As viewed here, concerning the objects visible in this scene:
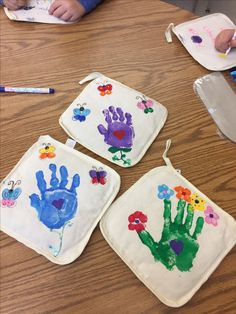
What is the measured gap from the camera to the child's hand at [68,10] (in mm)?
920

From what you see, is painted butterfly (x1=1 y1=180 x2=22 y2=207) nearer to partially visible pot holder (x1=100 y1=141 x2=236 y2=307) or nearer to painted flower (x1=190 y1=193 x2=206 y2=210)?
partially visible pot holder (x1=100 y1=141 x2=236 y2=307)

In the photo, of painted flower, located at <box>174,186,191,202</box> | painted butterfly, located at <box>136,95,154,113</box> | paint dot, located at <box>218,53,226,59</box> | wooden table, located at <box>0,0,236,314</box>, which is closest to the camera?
wooden table, located at <box>0,0,236,314</box>

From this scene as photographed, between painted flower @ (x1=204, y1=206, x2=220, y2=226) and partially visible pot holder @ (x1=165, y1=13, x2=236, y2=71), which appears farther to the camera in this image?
partially visible pot holder @ (x1=165, y1=13, x2=236, y2=71)

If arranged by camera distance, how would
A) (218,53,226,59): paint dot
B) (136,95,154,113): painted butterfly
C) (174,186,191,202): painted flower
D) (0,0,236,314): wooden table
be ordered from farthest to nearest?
1. (218,53,226,59): paint dot
2. (136,95,154,113): painted butterfly
3. (174,186,191,202): painted flower
4. (0,0,236,314): wooden table

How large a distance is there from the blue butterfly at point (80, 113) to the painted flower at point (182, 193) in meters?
0.24

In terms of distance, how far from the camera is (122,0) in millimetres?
993

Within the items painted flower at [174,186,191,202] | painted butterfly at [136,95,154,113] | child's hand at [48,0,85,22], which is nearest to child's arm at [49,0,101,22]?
child's hand at [48,0,85,22]

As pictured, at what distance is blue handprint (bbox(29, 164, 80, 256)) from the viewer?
1.95 ft

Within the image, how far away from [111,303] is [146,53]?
59cm

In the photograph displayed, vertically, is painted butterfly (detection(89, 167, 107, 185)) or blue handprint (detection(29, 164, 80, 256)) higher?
painted butterfly (detection(89, 167, 107, 185))

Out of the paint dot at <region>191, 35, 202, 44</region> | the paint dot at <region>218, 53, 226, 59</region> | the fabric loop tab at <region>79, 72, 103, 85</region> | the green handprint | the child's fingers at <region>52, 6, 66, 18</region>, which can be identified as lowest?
the green handprint

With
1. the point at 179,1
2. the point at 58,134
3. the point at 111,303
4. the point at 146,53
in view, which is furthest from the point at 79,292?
the point at 179,1

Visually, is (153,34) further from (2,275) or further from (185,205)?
(2,275)

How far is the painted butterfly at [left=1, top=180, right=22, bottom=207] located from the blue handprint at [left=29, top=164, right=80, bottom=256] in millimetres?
27
